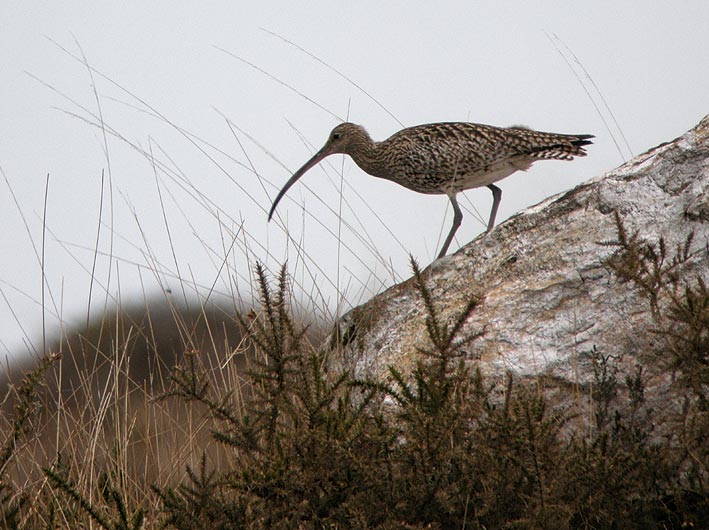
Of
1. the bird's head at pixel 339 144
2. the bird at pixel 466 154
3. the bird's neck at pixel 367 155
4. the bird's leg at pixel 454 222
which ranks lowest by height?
the bird's leg at pixel 454 222

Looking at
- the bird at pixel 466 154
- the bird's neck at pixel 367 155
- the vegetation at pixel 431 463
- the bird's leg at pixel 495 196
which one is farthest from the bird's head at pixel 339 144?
the vegetation at pixel 431 463

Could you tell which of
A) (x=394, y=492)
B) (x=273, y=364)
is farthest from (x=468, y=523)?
(x=273, y=364)

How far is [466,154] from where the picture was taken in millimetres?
7824

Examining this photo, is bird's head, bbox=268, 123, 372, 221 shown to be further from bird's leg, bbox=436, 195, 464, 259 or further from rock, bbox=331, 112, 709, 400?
rock, bbox=331, 112, 709, 400

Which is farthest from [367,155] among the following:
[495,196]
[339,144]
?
[495,196]

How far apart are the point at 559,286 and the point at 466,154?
328cm

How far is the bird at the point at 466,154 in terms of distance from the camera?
25.4 ft

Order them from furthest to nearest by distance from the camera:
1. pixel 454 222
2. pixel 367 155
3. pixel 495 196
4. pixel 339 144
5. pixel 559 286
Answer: pixel 339 144 < pixel 367 155 < pixel 495 196 < pixel 454 222 < pixel 559 286

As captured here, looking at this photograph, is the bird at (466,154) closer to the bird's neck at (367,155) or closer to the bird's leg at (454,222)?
the bird's leg at (454,222)

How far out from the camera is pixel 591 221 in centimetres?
493

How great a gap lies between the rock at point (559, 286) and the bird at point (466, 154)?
224 cm

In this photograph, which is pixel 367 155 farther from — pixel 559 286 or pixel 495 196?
pixel 559 286

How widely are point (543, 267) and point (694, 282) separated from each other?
0.70 m

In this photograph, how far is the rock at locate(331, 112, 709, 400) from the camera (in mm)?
4410
